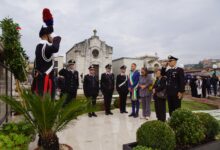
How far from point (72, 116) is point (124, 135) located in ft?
7.84

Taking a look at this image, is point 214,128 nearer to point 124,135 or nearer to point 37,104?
point 124,135

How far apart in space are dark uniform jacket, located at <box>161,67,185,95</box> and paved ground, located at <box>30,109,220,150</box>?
1.60 metres

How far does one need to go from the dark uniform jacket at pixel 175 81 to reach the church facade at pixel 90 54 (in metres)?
26.6

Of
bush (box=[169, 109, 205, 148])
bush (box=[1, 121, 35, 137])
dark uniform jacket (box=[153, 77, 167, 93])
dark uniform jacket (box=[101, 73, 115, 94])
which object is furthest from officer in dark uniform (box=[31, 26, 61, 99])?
dark uniform jacket (box=[101, 73, 115, 94])

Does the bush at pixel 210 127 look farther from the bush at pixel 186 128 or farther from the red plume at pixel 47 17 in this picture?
the red plume at pixel 47 17

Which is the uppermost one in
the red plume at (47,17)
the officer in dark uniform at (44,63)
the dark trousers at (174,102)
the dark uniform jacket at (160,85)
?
the red plume at (47,17)

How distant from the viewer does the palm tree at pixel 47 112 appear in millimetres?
3406

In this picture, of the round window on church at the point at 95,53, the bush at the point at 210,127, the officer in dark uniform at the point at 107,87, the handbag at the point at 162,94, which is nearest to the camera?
the bush at the point at 210,127

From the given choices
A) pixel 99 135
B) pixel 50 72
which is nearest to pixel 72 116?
pixel 50 72

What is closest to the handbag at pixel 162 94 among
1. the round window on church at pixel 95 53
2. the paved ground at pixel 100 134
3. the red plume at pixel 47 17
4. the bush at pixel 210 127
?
the paved ground at pixel 100 134

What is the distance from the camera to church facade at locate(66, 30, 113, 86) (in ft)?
111

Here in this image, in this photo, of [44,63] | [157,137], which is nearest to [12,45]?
[44,63]

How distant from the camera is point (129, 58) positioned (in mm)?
38438

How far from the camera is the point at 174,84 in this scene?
6.49 m
